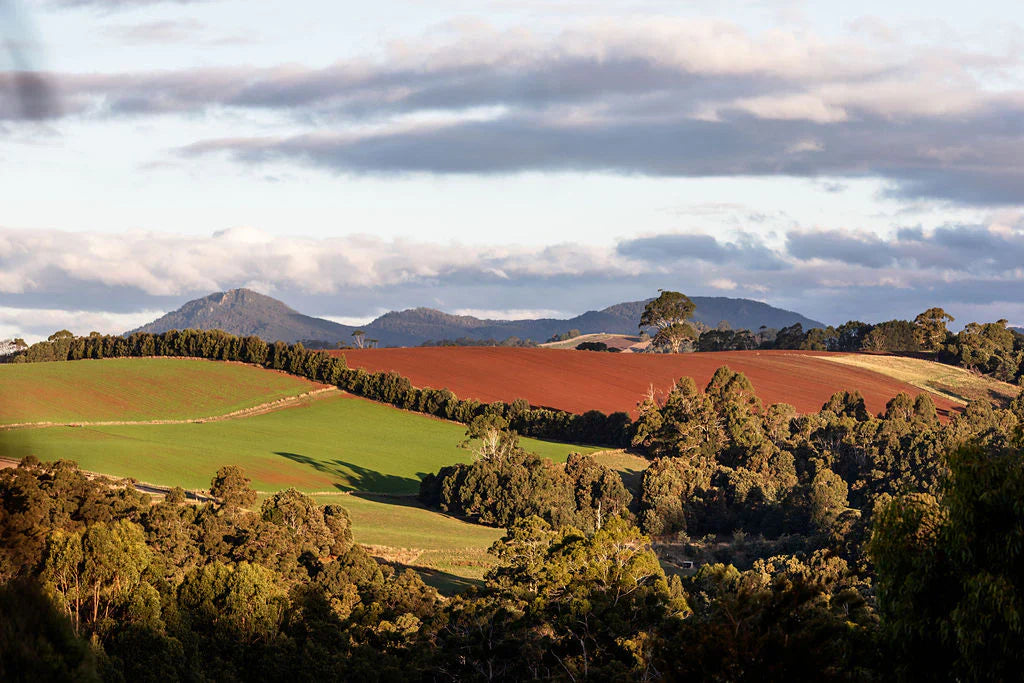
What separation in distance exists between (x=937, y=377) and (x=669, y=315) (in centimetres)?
4970

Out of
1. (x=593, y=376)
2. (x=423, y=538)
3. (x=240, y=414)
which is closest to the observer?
(x=423, y=538)

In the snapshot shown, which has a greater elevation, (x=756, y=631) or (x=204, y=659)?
(x=756, y=631)

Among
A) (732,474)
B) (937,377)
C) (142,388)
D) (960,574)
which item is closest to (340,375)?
(142,388)

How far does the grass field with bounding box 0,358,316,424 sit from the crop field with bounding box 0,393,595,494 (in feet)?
13.5

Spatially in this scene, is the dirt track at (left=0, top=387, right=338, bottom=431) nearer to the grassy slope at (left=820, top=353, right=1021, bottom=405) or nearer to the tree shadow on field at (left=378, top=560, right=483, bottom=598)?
the tree shadow on field at (left=378, top=560, right=483, bottom=598)

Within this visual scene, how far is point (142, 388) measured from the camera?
111625 mm

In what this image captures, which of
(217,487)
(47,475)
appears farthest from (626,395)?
(47,475)

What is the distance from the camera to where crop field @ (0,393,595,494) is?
3078 inches

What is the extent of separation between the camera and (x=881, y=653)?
1883 cm

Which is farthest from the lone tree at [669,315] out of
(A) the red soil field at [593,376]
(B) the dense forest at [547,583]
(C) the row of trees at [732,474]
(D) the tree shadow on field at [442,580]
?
(D) the tree shadow on field at [442,580]

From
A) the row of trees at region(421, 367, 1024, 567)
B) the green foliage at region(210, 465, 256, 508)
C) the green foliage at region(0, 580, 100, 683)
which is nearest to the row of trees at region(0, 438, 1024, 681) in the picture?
the green foliage at region(0, 580, 100, 683)

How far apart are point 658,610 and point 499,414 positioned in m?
78.4

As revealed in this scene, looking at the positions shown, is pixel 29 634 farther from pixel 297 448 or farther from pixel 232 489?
pixel 297 448

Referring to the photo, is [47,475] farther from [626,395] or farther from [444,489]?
[626,395]
